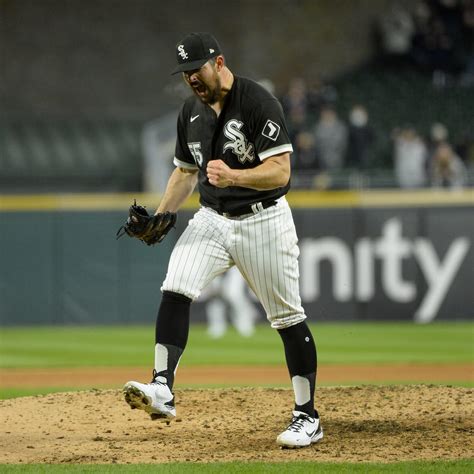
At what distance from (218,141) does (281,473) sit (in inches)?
64.7

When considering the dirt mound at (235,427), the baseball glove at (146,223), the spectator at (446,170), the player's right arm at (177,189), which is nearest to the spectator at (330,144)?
the spectator at (446,170)

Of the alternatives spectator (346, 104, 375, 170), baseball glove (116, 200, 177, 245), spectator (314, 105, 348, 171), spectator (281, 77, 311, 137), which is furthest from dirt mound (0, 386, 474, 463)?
spectator (281, 77, 311, 137)

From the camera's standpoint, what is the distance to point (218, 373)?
986 cm

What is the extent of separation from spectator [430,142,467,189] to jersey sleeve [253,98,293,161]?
915cm

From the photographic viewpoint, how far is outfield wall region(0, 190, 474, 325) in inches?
546

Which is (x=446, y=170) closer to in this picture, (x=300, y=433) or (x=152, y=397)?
(x=300, y=433)

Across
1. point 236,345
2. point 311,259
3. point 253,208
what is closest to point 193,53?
point 253,208

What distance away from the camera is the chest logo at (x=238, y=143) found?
5446mm

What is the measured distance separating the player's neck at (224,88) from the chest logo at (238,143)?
96 millimetres

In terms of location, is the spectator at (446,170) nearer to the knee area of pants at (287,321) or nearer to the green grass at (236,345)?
the green grass at (236,345)

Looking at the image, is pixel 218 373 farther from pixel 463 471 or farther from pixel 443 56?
pixel 443 56

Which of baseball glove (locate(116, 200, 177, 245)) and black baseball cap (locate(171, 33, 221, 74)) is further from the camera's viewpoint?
baseball glove (locate(116, 200, 177, 245))

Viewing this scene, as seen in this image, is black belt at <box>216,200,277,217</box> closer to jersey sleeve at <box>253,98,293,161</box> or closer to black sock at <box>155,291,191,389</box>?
jersey sleeve at <box>253,98,293,161</box>

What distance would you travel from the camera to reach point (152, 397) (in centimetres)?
536
